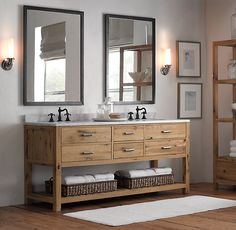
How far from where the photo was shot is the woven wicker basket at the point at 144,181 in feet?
20.3

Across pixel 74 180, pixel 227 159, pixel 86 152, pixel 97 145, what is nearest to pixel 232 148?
pixel 227 159

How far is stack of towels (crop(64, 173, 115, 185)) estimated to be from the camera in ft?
18.8

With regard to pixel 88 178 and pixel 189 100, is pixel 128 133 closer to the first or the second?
pixel 88 178

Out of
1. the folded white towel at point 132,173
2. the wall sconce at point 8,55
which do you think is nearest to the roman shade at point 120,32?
the wall sconce at point 8,55

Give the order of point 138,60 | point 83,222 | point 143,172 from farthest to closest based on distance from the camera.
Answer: point 138,60 → point 143,172 → point 83,222

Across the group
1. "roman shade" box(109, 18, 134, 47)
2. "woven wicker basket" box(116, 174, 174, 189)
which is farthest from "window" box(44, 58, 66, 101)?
"woven wicker basket" box(116, 174, 174, 189)

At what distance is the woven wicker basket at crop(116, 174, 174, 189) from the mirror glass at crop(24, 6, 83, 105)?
0.93 metres

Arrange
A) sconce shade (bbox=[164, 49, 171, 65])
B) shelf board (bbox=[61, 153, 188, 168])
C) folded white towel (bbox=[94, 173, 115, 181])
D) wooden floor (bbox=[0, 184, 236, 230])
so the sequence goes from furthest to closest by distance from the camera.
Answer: sconce shade (bbox=[164, 49, 171, 65])
folded white towel (bbox=[94, 173, 115, 181])
shelf board (bbox=[61, 153, 188, 168])
wooden floor (bbox=[0, 184, 236, 230])

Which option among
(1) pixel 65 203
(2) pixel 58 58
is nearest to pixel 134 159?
(1) pixel 65 203

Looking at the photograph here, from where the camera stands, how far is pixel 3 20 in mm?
5844

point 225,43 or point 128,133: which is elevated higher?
point 225,43

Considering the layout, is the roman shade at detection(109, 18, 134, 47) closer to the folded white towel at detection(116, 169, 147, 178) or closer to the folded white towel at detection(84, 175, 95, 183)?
the folded white towel at detection(116, 169, 147, 178)

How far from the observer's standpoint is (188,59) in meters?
7.30

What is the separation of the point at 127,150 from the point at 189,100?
1.54 meters
